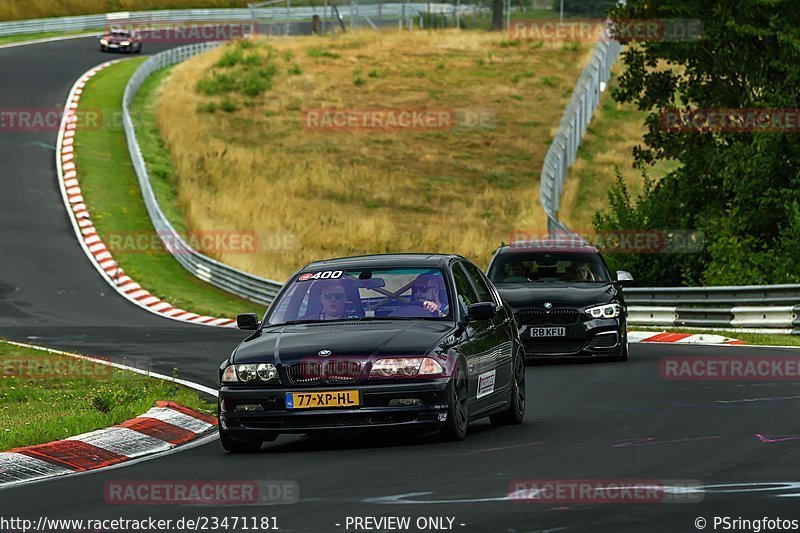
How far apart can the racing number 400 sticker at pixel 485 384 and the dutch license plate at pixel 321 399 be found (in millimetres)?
1264

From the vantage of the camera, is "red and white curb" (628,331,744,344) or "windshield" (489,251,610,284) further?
"red and white curb" (628,331,744,344)

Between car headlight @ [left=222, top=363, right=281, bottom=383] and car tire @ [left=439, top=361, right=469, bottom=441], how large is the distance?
1.24 meters

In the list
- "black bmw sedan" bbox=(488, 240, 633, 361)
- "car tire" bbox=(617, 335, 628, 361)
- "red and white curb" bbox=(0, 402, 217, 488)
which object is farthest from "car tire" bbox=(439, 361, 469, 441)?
"car tire" bbox=(617, 335, 628, 361)

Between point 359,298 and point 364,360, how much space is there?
1230 mm

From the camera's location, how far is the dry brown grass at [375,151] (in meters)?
45.1

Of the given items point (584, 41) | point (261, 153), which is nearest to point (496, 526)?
point (261, 153)

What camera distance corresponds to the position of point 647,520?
7359mm

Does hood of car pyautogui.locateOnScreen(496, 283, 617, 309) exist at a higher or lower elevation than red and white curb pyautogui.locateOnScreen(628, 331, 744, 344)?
higher

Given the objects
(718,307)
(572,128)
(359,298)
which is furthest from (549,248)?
(572,128)

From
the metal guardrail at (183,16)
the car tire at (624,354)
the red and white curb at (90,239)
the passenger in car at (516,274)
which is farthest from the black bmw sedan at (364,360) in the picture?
the metal guardrail at (183,16)

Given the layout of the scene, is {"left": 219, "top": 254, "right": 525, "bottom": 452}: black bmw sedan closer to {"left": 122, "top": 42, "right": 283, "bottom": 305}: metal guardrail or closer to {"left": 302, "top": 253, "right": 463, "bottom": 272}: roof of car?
{"left": 302, "top": 253, "right": 463, "bottom": 272}: roof of car

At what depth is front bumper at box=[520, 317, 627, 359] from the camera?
18.8 metres

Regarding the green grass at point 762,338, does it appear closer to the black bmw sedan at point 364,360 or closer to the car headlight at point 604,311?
the car headlight at point 604,311

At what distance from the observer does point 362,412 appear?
35.5 ft
